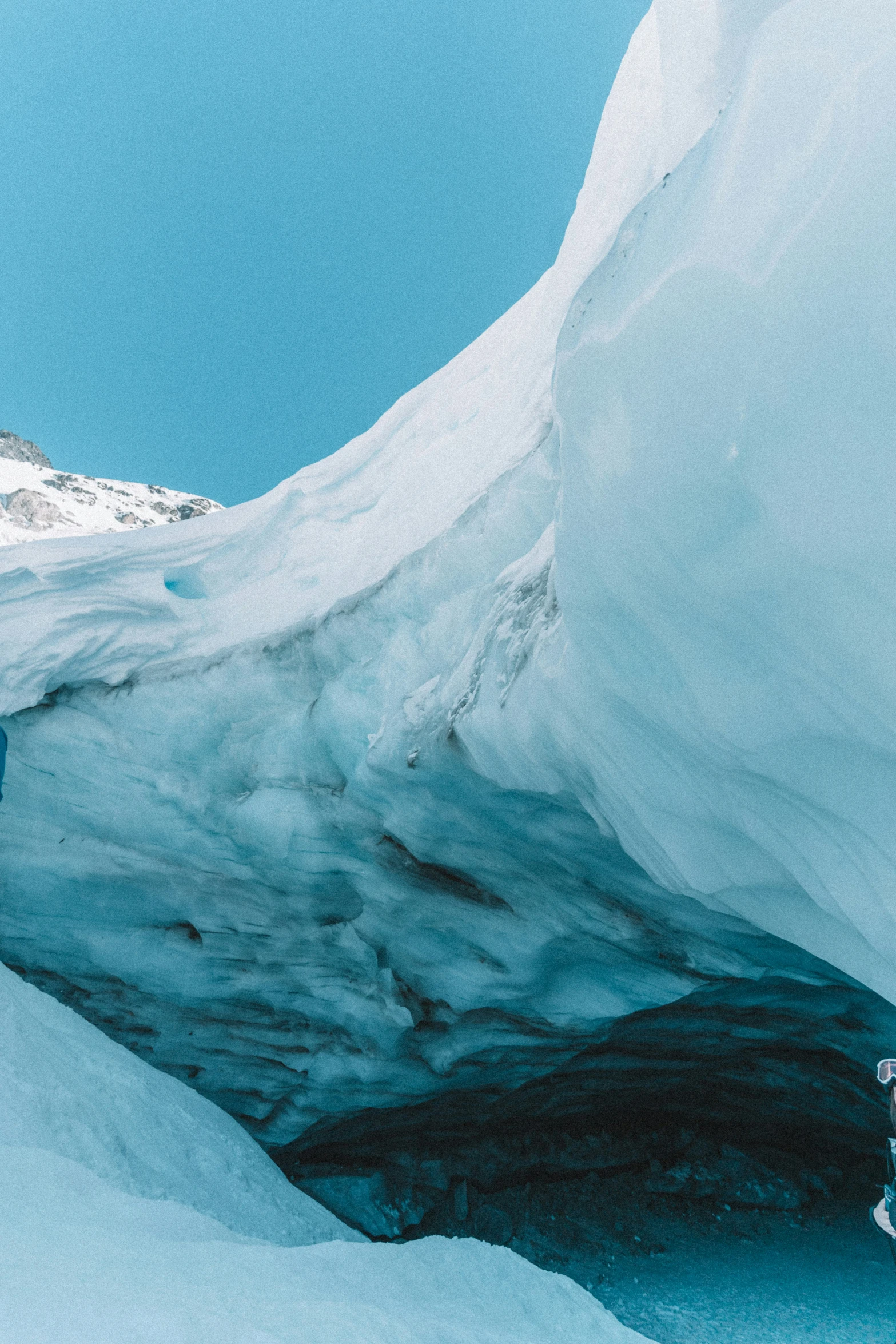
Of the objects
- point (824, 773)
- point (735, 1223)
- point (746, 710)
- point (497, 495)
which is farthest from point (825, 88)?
point (735, 1223)

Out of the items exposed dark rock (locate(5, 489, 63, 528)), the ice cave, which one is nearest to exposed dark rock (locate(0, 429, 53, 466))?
exposed dark rock (locate(5, 489, 63, 528))

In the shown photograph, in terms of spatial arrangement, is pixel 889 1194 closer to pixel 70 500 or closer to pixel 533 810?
pixel 533 810

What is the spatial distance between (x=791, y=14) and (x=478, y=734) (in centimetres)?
254

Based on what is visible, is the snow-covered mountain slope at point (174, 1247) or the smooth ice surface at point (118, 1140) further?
the smooth ice surface at point (118, 1140)

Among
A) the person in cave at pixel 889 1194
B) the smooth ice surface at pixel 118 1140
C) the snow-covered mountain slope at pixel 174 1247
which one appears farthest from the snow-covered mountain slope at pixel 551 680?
the snow-covered mountain slope at pixel 174 1247

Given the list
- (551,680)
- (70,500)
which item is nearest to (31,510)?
(70,500)

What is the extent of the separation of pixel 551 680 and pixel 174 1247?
2201 millimetres

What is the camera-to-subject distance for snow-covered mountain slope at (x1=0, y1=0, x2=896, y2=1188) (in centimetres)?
180

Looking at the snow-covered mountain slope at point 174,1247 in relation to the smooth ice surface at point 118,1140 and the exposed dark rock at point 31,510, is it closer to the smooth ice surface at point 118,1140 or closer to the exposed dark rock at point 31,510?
the smooth ice surface at point 118,1140

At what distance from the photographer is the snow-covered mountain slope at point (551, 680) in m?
1.80

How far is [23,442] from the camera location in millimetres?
35812

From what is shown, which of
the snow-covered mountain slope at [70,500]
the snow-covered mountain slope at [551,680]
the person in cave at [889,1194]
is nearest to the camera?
the snow-covered mountain slope at [551,680]

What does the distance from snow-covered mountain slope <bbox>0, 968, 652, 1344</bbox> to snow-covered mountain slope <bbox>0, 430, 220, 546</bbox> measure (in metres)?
18.9

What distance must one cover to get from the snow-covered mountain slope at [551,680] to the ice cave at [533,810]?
0.02m
